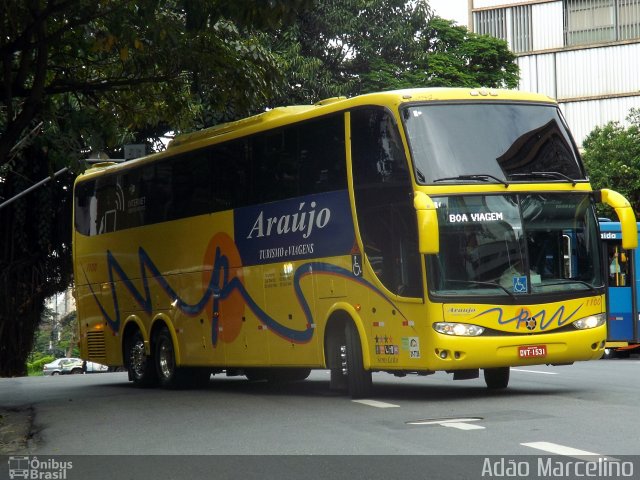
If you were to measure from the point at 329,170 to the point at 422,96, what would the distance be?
1.68 m

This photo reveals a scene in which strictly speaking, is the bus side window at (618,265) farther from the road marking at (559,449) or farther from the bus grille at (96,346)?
the road marking at (559,449)

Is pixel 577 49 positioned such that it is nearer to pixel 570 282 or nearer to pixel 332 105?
pixel 332 105

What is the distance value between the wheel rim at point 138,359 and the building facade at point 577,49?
4721 centimetres

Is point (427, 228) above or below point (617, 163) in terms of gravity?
below

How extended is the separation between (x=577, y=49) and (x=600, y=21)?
74.1 inches

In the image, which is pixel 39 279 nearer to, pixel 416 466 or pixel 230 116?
pixel 230 116

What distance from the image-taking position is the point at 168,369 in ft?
68.1

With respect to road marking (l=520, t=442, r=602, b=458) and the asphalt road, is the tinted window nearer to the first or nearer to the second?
the asphalt road

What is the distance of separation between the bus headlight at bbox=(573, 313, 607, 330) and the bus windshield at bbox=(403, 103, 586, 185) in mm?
1717

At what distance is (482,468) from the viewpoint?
8984 millimetres

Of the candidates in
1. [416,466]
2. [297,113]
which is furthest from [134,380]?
[416,466]

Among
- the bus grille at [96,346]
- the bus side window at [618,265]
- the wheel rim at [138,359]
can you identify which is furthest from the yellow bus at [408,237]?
the bus side window at [618,265]

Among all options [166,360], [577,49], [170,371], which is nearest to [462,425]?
[170,371]

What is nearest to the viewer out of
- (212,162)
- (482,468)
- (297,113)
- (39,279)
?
(482,468)
